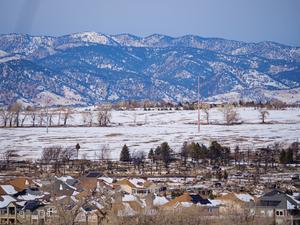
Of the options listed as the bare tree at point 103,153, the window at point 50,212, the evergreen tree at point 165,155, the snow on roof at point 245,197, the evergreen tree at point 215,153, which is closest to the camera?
the window at point 50,212

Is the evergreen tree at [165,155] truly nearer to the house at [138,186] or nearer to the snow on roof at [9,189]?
the house at [138,186]

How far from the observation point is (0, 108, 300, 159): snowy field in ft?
140

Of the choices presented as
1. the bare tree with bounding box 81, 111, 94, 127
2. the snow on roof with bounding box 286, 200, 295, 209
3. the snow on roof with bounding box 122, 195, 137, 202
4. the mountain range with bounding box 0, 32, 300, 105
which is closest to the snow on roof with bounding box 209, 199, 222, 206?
the snow on roof with bounding box 286, 200, 295, 209

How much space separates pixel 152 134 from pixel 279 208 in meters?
30.5

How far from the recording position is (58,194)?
21.9 meters

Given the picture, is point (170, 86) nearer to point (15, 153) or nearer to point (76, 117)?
point (76, 117)

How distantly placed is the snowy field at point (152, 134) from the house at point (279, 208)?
17.6 meters

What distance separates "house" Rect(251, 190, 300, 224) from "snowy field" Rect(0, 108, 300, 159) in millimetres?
17606

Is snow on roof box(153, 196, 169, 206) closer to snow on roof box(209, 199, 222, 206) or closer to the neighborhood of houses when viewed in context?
the neighborhood of houses

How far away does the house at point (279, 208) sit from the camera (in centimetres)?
1911

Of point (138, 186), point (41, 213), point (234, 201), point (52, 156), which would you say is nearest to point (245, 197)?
point (234, 201)

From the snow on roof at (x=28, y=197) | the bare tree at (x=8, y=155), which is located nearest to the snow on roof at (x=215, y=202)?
the snow on roof at (x=28, y=197)

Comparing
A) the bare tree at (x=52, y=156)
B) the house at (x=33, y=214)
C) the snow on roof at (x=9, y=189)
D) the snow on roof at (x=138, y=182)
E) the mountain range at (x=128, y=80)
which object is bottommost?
the house at (x=33, y=214)

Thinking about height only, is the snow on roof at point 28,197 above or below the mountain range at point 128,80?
below
